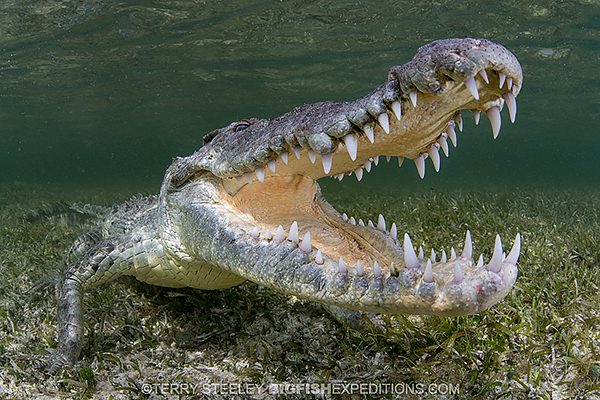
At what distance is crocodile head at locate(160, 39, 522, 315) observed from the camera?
77.1 inches

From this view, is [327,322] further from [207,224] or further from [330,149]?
[330,149]

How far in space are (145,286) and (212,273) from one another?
1.08m

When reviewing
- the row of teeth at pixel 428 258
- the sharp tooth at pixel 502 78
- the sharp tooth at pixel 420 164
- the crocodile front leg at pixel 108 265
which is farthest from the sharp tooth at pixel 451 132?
the crocodile front leg at pixel 108 265

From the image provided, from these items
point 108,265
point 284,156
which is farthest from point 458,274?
point 108,265

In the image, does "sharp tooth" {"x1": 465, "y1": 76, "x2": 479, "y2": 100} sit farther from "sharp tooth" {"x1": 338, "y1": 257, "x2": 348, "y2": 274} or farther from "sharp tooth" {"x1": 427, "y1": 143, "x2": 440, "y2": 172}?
"sharp tooth" {"x1": 338, "y1": 257, "x2": 348, "y2": 274}

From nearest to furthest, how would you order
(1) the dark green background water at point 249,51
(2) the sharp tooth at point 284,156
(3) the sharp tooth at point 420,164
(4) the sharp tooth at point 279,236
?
(4) the sharp tooth at point 279,236
(2) the sharp tooth at point 284,156
(3) the sharp tooth at point 420,164
(1) the dark green background water at point 249,51

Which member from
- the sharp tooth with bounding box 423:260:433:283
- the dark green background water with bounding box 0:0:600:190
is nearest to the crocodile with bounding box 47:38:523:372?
the sharp tooth with bounding box 423:260:433:283

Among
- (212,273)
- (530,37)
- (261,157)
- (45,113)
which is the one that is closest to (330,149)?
(261,157)

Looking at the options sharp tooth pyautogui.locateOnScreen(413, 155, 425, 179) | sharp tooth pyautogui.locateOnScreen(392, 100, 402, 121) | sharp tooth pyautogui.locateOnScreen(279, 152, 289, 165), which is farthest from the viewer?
sharp tooth pyautogui.locateOnScreen(413, 155, 425, 179)

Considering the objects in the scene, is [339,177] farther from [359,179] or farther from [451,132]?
[451,132]

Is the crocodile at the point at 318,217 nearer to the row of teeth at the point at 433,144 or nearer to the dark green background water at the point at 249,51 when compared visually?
the row of teeth at the point at 433,144

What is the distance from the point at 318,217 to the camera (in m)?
3.43

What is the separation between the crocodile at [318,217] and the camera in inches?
77.6

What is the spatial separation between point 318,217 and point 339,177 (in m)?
0.40
